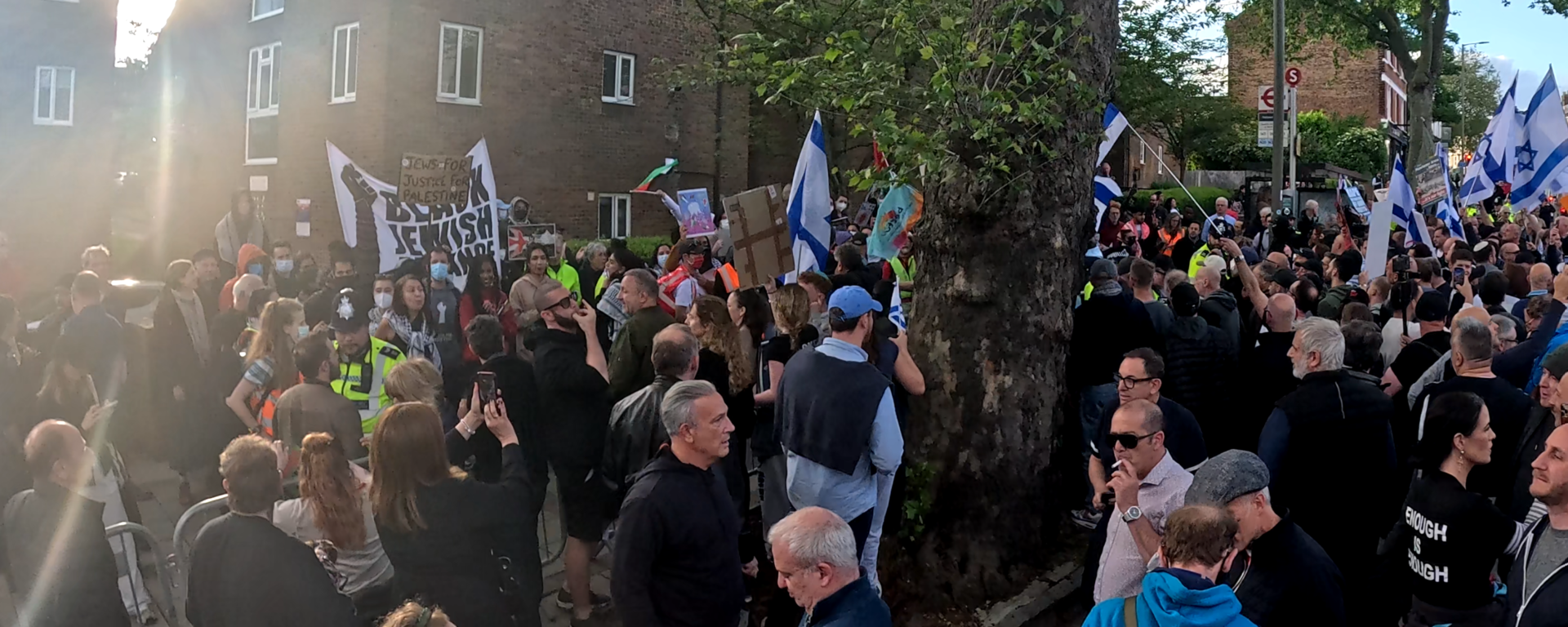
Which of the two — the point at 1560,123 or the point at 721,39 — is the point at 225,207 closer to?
the point at 721,39

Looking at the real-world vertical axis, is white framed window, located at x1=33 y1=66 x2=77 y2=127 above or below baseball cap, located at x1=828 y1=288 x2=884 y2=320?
above

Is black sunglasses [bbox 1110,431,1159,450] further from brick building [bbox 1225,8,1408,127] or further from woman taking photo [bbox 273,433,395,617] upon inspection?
brick building [bbox 1225,8,1408,127]

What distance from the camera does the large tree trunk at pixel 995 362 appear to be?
5.80 m

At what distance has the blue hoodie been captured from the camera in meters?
2.68

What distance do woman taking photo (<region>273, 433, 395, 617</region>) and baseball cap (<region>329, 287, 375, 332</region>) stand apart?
2.25 metres

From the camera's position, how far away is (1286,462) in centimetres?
492

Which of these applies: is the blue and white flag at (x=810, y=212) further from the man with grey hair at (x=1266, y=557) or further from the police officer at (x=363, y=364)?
the man with grey hair at (x=1266, y=557)

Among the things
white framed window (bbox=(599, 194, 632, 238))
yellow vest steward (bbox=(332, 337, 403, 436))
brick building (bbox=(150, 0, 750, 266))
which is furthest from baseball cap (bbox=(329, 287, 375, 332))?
white framed window (bbox=(599, 194, 632, 238))

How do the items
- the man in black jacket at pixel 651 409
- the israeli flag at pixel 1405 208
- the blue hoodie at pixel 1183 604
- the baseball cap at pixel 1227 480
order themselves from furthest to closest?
1. the israeli flag at pixel 1405 208
2. the man in black jacket at pixel 651 409
3. the baseball cap at pixel 1227 480
4. the blue hoodie at pixel 1183 604

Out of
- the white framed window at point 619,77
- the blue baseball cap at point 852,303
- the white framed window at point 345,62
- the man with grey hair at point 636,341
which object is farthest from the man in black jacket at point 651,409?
the white framed window at point 619,77

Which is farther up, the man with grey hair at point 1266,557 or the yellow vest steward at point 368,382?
the yellow vest steward at point 368,382

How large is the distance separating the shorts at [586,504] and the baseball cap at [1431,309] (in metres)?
4.73

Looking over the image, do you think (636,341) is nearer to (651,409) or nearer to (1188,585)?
(651,409)

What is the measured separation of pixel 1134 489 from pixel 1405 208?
27.4 ft
